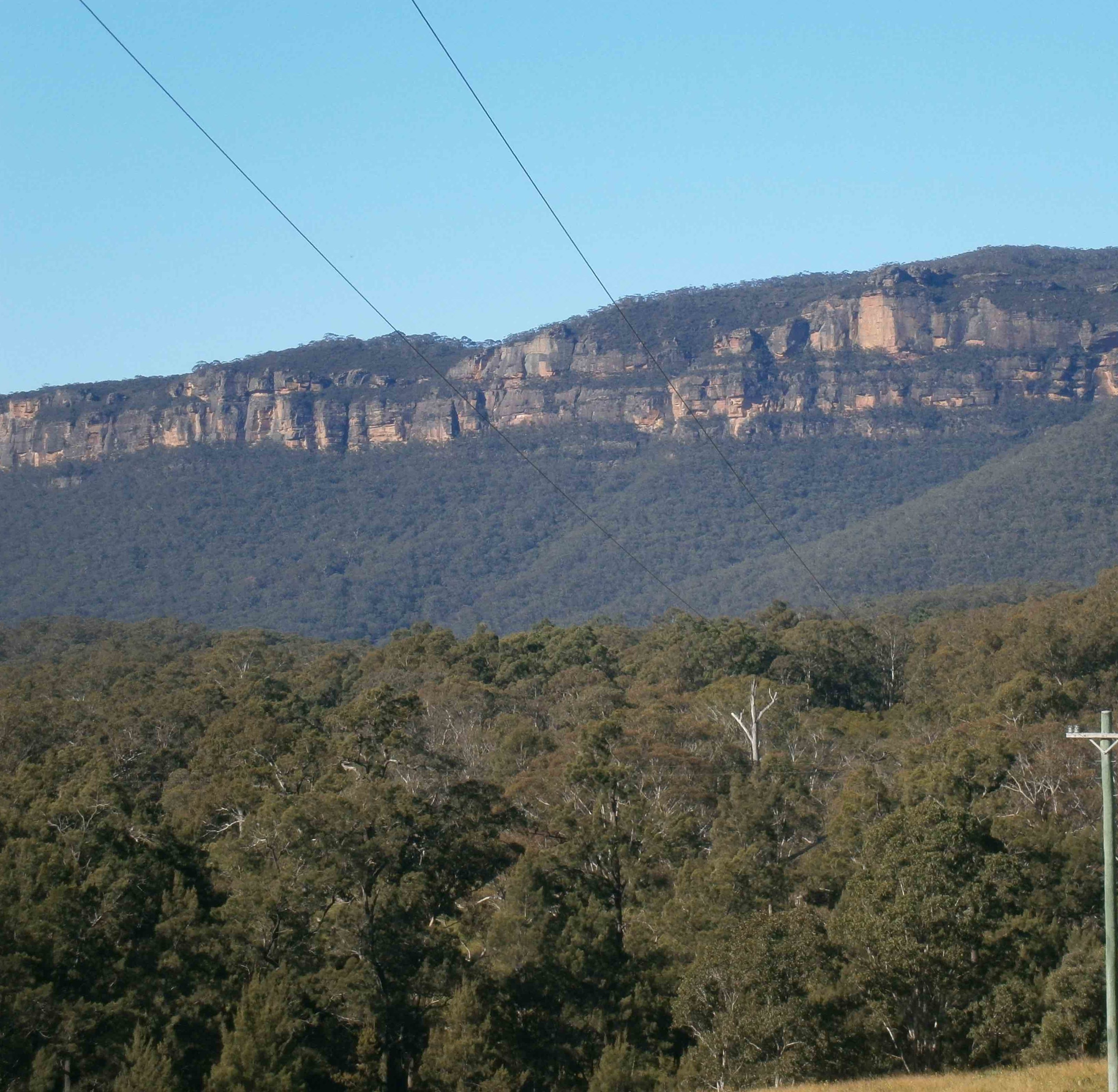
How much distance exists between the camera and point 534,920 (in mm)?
29516

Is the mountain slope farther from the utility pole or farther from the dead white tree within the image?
the utility pole

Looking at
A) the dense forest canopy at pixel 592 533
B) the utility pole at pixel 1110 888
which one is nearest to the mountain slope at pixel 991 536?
the dense forest canopy at pixel 592 533

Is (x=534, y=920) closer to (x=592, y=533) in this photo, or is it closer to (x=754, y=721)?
(x=754, y=721)

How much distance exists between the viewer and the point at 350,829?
29.7m

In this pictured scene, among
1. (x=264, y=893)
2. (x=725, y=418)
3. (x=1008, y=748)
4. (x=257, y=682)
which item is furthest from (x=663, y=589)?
(x=264, y=893)

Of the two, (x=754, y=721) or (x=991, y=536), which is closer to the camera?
(x=754, y=721)

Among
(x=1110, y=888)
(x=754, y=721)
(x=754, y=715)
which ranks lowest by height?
(x=754, y=721)

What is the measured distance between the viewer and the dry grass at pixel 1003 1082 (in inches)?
767

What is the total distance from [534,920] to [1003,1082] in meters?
10.9

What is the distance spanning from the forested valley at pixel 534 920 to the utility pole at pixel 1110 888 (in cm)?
667

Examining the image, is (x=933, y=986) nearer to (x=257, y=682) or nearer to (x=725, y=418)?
(x=257, y=682)

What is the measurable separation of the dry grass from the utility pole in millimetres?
1313

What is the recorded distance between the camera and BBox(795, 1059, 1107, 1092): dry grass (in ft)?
63.9

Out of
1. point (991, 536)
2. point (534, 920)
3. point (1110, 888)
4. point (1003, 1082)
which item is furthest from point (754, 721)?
point (991, 536)
